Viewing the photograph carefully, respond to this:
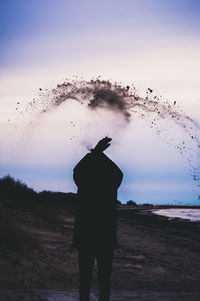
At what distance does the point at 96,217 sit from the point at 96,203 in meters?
0.18

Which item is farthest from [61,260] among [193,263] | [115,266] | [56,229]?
[56,229]

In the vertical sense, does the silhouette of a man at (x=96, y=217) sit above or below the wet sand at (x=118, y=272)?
above

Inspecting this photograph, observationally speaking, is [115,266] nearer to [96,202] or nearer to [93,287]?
[93,287]

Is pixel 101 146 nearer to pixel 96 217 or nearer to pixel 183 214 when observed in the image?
pixel 96 217

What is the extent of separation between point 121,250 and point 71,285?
499cm

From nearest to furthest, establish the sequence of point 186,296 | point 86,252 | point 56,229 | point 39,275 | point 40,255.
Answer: point 86,252 → point 186,296 → point 39,275 → point 40,255 → point 56,229

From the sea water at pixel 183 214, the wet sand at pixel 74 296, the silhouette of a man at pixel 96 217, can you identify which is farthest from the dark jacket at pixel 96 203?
the sea water at pixel 183 214

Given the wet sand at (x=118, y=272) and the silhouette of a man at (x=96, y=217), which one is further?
the wet sand at (x=118, y=272)

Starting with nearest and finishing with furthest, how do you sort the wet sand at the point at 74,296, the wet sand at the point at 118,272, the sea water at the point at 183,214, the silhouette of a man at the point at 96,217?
the silhouette of a man at the point at 96,217
the wet sand at the point at 74,296
the wet sand at the point at 118,272
the sea water at the point at 183,214

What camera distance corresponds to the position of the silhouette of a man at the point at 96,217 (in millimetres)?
5035

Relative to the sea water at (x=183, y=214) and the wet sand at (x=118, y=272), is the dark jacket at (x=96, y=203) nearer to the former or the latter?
the wet sand at (x=118, y=272)

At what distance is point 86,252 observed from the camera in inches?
198

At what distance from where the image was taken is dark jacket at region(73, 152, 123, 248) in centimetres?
508

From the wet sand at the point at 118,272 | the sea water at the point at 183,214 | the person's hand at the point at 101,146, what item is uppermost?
the person's hand at the point at 101,146
